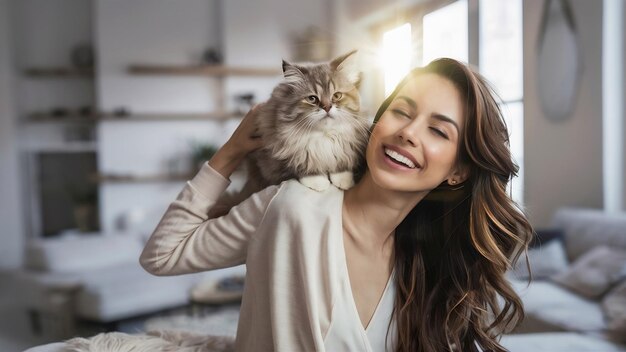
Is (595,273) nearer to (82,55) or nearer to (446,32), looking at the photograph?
(446,32)

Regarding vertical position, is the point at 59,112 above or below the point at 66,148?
above

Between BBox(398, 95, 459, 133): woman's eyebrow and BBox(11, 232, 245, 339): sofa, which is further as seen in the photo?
BBox(11, 232, 245, 339): sofa

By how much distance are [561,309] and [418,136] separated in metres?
1.34

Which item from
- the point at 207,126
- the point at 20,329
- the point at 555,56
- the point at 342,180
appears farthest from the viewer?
the point at 207,126

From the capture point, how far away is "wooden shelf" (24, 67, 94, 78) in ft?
5.93

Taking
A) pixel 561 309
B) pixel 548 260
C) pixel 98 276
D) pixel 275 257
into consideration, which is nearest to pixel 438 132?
pixel 275 257

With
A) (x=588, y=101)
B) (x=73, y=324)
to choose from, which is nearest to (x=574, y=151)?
(x=588, y=101)

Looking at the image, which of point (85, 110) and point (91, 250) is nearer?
point (91, 250)

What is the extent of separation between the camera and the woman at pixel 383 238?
525mm

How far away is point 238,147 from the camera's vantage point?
570mm

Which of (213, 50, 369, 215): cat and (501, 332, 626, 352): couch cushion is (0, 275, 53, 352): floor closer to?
(213, 50, 369, 215): cat

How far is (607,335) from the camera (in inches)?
49.6

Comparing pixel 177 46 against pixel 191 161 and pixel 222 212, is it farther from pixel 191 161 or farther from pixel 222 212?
pixel 222 212

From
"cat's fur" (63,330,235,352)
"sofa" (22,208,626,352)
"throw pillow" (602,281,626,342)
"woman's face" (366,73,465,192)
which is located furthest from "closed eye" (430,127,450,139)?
"throw pillow" (602,281,626,342)
